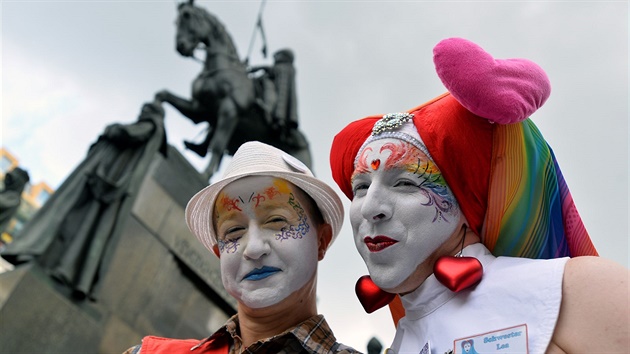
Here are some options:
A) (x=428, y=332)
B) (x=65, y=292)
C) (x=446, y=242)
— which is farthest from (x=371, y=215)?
(x=65, y=292)

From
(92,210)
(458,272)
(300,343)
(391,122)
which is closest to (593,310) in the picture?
(458,272)

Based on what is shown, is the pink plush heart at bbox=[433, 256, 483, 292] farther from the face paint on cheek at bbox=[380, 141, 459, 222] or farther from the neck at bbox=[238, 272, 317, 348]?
the neck at bbox=[238, 272, 317, 348]

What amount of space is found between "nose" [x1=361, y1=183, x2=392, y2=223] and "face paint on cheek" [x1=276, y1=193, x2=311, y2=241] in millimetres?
467

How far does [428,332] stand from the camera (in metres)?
2.22

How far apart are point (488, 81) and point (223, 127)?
312 inches

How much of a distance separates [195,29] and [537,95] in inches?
354

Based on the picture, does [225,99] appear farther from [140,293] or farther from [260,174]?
[260,174]

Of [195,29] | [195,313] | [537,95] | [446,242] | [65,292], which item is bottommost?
[195,313]

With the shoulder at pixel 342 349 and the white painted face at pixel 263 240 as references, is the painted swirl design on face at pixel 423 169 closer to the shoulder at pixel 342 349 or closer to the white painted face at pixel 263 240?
the white painted face at pixel 263 240

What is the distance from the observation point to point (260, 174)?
2.87 metres

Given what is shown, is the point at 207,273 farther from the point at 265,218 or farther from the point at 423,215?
the point at 423,215

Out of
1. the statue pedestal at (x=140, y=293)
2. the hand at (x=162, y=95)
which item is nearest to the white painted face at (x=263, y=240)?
the statue pedestal at (x=140, y=293)

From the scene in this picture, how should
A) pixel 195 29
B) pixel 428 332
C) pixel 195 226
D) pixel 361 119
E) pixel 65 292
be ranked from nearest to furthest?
pixel 428 332 → pixel 361 119 → pixel 195 226 → pixel 65 292 → pixel 195 29

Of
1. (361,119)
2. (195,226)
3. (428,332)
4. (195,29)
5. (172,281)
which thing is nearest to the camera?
(428,332)
